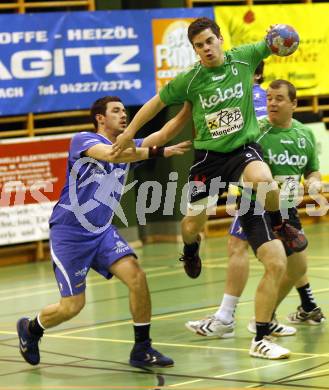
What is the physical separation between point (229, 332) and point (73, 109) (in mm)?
6775

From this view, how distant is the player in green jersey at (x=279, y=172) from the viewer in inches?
321

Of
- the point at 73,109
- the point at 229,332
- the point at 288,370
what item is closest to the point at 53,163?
the point at 73,109

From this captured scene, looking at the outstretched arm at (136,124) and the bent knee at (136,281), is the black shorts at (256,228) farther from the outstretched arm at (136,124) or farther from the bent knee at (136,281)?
the outstretched arm at (136,124)

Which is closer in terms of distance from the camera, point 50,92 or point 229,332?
point 229,332

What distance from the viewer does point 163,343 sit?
A: 8125 mm

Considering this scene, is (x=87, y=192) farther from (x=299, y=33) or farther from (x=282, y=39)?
(x=299, y=33)

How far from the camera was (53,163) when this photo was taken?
14219 millimetres

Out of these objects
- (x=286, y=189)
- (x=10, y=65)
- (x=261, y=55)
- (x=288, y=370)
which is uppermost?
(x=10, y=65)

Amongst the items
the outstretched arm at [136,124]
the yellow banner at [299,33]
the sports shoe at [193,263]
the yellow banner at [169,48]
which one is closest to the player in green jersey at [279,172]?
the sports shoe at [193,263]

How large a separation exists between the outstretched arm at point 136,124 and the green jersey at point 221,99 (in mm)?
72

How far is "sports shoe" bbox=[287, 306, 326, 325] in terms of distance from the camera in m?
8.58

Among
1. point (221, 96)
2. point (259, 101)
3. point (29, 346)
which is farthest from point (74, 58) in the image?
point (29, 346)

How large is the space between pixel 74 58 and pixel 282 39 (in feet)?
23.2

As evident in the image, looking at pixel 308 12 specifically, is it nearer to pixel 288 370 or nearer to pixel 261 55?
pixel 261 55
